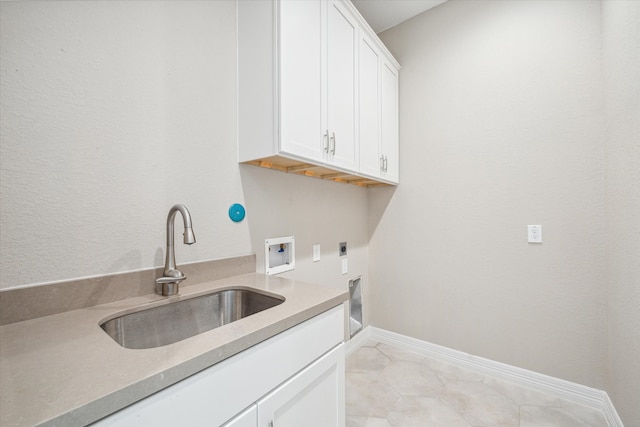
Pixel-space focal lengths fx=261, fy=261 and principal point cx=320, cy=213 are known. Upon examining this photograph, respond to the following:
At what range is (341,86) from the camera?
156cm

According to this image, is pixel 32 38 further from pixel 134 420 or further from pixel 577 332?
pixel 577 332

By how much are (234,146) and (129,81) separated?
49 cm

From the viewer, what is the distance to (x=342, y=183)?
214 cm

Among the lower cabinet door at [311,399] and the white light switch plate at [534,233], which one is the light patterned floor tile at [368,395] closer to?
the lower cabinet door at [311,399]

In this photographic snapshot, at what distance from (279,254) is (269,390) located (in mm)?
878

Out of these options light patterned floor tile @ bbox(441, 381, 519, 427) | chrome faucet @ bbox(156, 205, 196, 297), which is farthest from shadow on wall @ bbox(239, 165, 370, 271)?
light patterned floor tile @ bbox(441, 381, 519, 427)

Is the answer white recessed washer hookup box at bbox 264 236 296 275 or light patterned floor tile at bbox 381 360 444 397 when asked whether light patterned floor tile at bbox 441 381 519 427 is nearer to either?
light patterned floor tile at bbox 381 360 444 397

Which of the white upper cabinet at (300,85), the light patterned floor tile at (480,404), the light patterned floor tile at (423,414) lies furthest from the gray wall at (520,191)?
the white upper cabinet at (300,85)

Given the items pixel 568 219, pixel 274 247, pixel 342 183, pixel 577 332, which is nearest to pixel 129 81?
pixel 274 247

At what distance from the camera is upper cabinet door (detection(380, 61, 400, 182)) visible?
2033mm

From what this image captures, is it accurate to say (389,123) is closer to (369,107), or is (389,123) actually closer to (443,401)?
(369,107)

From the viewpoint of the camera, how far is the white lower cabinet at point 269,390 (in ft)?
1.85

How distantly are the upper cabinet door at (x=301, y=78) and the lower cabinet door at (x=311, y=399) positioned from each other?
0.91 meters

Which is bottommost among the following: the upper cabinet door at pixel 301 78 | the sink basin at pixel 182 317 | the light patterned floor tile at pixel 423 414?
the light patterned floor tile at pixel 423 414
